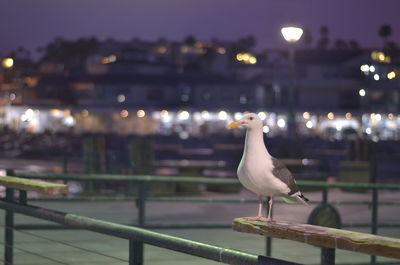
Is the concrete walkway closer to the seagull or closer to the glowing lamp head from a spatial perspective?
the seagull

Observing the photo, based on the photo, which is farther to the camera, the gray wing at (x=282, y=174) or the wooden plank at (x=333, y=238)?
the gray wing at (x=282, y=174)

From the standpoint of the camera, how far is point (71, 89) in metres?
94.7

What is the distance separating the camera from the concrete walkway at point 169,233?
34.1 feet

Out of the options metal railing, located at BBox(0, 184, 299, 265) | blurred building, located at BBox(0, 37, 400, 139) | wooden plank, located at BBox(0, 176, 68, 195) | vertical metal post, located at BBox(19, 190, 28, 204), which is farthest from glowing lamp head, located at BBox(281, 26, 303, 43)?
blurred building, located at BBox(0, 37, 400, 139)

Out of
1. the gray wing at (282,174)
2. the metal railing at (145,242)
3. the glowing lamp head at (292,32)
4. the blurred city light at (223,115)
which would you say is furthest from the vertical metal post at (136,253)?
the blurred city light at (223,115)

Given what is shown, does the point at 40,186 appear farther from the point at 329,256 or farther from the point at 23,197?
the point at 329,256

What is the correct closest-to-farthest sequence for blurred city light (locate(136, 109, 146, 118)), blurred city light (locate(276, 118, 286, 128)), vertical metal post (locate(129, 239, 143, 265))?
vertical metal post (locate(129, 239, 143, 265))
blurred city light (locate(136, 109, 146, 118))
blurred city light (locate(276, 118, 286, 128))

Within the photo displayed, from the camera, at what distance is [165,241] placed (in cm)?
436

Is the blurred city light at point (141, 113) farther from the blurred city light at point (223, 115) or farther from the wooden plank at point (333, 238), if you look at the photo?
the wooden plank at point (333, 238)

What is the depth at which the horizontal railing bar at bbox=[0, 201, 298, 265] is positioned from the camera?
3859 millimetres

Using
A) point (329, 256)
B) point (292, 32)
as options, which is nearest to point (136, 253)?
point (329, 256)

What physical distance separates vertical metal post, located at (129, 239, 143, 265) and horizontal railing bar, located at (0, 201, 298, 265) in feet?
0.19

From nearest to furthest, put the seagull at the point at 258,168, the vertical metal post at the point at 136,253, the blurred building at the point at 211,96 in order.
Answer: the vertical metal post at the point at 136,253 → the seagull at the point at 258,168 → the blurred building at the point at 211,96

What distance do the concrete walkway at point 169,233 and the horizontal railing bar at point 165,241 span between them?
17.3 inches
